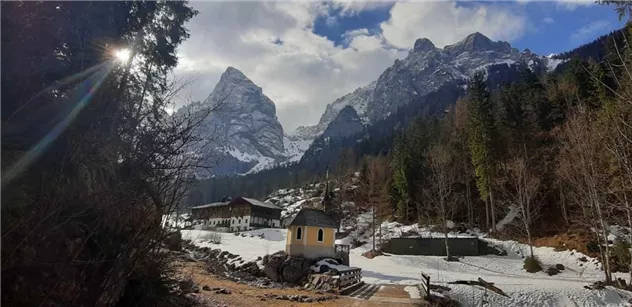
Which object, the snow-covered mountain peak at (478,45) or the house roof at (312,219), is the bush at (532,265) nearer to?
the house roof at (312,219)

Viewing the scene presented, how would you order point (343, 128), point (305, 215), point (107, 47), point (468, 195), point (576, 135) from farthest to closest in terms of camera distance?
point (343, 128)
point (468, 195)
point (305, 215)
point (576, 135)
point (107, 47)

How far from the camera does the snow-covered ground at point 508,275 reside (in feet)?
51.5

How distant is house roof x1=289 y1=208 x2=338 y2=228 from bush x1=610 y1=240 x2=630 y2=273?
58.0ft

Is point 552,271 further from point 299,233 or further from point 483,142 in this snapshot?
point 299,233

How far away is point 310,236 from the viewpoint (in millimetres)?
25953

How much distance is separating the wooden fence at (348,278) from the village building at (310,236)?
6.14 m

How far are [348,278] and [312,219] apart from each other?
323 inches

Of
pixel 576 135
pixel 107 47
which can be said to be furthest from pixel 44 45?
pixel 576 135

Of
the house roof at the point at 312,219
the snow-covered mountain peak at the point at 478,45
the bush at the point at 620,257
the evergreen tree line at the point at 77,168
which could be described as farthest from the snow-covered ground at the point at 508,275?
the snow-covered mountain peak at the point at 478,45

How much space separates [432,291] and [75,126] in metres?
14.5

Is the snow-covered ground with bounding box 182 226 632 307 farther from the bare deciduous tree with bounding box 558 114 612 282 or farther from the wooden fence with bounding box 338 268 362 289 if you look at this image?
the bare deciduous tree with bounding box 558 114 612 282

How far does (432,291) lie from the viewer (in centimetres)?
1555

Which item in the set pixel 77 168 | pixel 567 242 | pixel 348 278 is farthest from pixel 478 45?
pixel 77 168

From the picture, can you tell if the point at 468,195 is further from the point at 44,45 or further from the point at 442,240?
the point at 44,45
